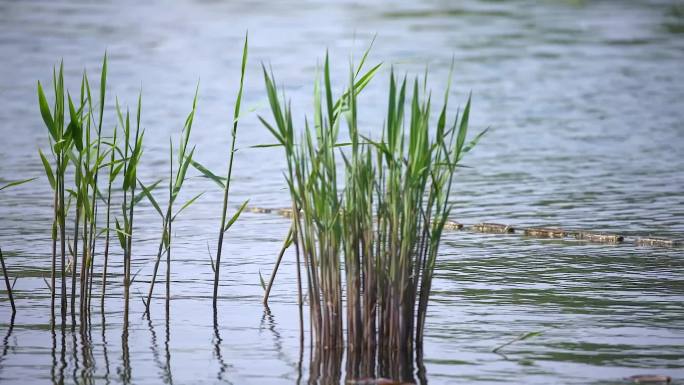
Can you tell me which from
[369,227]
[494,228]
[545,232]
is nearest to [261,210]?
[494,228]

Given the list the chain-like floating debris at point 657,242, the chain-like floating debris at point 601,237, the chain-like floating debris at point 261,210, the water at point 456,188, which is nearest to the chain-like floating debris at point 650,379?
the water at point 456,188

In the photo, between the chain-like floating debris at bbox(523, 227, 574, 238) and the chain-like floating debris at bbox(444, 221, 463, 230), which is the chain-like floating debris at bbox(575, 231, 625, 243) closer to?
the chain-like floating debris at bbox(523, 227, 574, 238)

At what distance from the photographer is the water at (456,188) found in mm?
6887

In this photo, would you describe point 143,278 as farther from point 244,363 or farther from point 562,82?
point 562,82

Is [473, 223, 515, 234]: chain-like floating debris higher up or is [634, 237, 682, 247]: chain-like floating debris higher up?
[634, 237, 682, 247]: chain-like floating debris

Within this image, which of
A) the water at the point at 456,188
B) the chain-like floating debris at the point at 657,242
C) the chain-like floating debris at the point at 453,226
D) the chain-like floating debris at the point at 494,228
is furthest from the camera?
the chain-like floating debris at the point at 453,226

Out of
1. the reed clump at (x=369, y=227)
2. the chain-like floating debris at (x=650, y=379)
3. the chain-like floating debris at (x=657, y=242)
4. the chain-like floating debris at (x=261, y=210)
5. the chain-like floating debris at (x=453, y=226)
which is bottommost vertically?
the chain-like floating debris at (x=261, y=210)

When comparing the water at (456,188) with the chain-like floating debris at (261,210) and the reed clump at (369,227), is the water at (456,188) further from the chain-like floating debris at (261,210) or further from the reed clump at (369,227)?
the reed clump at (369,227)

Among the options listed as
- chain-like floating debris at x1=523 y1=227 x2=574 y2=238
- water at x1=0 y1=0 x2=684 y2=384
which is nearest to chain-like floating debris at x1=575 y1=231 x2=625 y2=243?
chain-like floating debris at x1=523 y1=227 x2=574 y2=238

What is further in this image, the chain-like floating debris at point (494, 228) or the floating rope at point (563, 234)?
the chain-like floating debris at point (494, 228)

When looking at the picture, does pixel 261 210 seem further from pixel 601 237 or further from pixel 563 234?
pixel 601 237

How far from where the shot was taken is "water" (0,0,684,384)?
271 inches

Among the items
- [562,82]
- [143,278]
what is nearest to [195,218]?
[143,278]

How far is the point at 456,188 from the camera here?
1353cm
